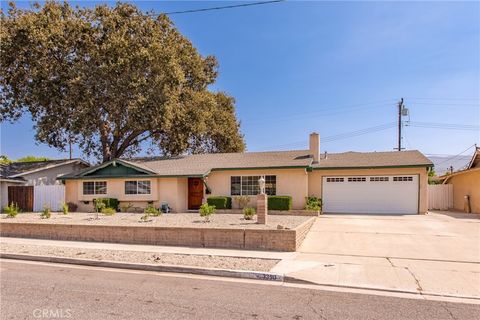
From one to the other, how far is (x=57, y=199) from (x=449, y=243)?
22.5 metres

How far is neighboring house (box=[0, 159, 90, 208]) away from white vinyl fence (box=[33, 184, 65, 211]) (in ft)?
7.64

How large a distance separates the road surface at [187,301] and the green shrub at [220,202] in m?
12.3

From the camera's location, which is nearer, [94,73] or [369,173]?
[369,173]

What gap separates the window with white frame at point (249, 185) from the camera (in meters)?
20.4

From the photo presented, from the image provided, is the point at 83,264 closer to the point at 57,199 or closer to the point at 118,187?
the point at 118,187

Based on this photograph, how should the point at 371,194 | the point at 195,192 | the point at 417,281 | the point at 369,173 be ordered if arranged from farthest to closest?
the point at 195,192 → the point at 369,173 → the point at 371,194 → the point at 417,281

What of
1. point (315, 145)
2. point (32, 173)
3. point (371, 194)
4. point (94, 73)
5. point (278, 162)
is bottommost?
point (371, 194)

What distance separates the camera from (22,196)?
23.4 metres

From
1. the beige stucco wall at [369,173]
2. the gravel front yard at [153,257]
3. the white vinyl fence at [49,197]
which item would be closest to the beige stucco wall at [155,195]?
the white vinyl fence at [49,197]

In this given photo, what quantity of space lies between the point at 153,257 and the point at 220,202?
10732mm

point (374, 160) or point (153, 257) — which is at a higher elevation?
point (374, 160)

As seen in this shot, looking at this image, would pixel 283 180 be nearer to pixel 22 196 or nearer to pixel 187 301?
pixel 187 301

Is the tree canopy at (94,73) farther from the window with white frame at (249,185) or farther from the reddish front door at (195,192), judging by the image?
the window with white frame at (249,185)

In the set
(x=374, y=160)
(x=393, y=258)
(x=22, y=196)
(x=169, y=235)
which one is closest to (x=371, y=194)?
(x=374, y=160)
